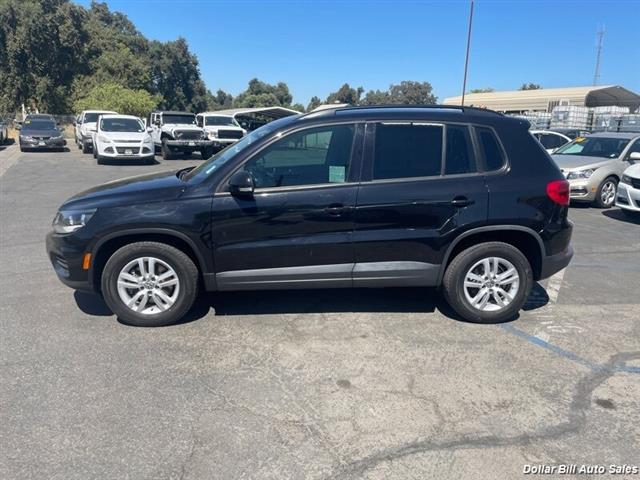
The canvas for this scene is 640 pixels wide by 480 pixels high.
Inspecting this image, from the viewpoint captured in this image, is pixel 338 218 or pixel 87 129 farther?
pixel 87 129

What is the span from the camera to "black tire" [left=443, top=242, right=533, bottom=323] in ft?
A: 14.6

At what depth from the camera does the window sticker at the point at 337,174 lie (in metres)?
4.30

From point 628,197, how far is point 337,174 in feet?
24.9

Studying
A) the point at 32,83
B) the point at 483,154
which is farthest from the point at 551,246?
the point at 32,83

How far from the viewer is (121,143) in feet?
58.1

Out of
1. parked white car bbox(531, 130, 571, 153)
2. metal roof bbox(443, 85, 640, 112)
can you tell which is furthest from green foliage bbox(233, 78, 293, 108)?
parked white car bbox(531, 130, 571, 153)

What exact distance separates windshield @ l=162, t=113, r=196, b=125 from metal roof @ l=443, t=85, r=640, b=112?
2556cm

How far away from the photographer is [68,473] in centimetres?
260

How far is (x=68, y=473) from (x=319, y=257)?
7.88ft

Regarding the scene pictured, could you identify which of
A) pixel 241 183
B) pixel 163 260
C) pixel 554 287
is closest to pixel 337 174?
pixel 241 183

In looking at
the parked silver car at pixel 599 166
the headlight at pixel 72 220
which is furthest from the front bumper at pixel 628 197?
the headlight at pixel 72 220

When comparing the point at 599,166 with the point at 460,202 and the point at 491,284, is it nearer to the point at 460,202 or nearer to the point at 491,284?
the point at 491,284

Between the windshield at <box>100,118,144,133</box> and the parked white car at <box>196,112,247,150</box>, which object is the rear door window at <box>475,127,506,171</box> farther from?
the parked white car at <box>196,112,247,150</box>

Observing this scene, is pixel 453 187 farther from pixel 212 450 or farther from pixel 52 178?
pixel 52 178
